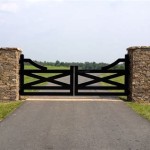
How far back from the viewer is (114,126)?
Result: 10.6 metres

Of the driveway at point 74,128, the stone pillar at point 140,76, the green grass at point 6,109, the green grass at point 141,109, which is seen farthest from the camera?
the stone pillar at point 140,76

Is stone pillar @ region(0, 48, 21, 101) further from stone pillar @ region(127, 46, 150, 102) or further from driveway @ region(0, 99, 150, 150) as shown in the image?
stone pillar @ region(127, 46, 150, 102)

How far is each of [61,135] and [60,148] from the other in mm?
1361

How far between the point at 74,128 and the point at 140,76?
7013mm

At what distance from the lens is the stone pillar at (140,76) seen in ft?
54.6

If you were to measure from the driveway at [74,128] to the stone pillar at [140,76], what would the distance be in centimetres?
178

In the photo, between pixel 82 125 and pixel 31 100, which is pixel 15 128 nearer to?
pixel 82 125

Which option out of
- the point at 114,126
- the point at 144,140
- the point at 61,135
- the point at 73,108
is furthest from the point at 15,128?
the point at 73,108

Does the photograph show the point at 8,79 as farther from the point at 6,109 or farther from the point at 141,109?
the point at 141,109

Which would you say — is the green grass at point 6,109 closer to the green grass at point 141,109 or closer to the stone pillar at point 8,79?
the stone pillar at point 8,79

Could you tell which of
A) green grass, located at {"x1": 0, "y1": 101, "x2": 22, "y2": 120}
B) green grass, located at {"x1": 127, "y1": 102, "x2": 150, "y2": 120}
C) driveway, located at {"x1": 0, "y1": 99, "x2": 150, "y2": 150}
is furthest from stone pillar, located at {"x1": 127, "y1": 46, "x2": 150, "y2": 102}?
green grass, located at {"x1": 0, "y1": 101, "x2": 22, "y2": 120}

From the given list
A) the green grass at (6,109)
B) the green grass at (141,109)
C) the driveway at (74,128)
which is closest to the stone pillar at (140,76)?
the green grass at (141,109)

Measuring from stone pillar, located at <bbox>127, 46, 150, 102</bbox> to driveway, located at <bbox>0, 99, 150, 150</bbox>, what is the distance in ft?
5.83

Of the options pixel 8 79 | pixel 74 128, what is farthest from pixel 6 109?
pixel 74 128
